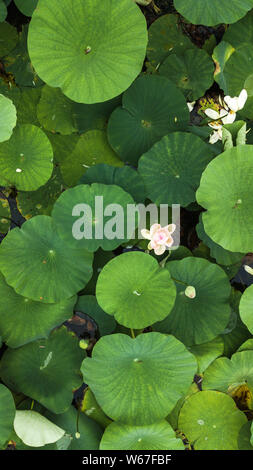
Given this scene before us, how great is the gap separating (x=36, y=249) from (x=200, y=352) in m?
0.78

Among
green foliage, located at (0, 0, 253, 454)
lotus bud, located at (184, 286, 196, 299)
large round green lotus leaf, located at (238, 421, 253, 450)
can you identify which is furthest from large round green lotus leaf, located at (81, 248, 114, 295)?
large round green lotus leaf, located at (238, 421, 253, 450)

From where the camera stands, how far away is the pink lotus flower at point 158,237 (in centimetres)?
179

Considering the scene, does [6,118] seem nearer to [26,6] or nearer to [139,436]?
[26,6]

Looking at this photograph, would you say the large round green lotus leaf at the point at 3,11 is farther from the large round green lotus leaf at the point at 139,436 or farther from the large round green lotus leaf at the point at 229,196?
the large round green lotus leaf at the point at 139,436

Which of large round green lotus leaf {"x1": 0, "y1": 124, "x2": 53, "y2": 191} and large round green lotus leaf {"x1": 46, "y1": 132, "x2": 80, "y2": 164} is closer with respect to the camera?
large round green lotus leaf {"x1": 0, "y1": 124, "x2": 53, "y2": 191}

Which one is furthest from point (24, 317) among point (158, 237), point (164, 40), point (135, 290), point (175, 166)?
point (164, 40)

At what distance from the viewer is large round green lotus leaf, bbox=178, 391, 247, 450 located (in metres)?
1.85

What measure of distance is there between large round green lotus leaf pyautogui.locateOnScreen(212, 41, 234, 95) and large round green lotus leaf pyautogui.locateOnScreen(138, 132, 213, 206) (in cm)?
34

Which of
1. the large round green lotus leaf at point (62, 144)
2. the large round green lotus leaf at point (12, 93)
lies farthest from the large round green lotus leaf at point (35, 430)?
the large round green lotus leaf at point (12, 93)

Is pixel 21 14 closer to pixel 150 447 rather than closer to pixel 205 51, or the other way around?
pixel 205 51

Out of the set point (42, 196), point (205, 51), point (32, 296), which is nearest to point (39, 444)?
point (32, 296)

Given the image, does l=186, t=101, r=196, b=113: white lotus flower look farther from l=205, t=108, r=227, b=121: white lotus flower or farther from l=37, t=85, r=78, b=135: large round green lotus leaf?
l=37, t=85, r=78, b=135: large round green lotus leaf

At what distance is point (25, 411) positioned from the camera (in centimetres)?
177

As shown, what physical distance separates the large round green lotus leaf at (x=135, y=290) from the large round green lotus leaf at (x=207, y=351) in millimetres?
248
